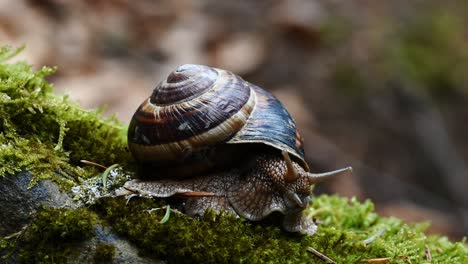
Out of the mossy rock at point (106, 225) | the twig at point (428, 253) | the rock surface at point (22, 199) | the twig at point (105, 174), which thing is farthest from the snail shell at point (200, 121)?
the twig at point (428, 253)

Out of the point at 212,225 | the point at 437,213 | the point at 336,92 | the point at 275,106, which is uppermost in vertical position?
the point at 275,106

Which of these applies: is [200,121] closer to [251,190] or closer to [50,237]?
[251,190]

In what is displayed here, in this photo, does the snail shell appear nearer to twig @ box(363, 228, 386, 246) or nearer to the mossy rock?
the mossy rock

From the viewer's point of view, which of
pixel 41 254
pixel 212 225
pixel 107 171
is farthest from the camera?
pixel 107 171

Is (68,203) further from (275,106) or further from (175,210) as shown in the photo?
(275,106)

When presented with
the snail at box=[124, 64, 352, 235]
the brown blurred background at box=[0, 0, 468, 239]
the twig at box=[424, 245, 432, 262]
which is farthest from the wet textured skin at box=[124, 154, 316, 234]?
the brown blurred background at box=[0, 0, 468, 239]

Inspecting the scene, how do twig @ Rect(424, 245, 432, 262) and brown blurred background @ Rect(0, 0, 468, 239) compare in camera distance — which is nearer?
twig @ Rect(424, 245, 432, 262)

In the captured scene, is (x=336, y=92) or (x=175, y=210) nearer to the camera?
(x=175, y=210)

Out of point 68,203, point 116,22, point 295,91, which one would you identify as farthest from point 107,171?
point 295,91
